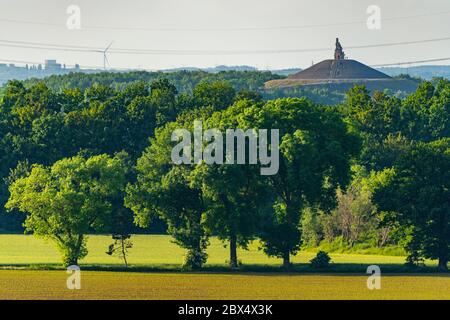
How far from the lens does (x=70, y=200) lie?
11431 centimetres

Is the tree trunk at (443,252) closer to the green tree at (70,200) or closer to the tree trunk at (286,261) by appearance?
the tree trunk at (286,261)

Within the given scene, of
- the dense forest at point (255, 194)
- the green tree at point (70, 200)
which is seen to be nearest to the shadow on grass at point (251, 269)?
the dense forest at point (255, 194)

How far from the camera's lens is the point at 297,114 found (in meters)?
118

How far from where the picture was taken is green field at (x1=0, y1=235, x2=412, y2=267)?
11719cm

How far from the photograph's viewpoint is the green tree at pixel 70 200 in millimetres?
113562

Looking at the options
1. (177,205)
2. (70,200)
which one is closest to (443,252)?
(177,205)

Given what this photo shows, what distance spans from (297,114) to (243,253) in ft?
54.9

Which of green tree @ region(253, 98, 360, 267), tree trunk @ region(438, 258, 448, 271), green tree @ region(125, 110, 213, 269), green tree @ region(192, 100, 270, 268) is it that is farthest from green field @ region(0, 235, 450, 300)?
tree trunk @ region(438, 258, 448, 271)

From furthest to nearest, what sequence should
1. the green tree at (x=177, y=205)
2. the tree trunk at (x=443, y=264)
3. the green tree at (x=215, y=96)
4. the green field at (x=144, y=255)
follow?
the green tree at (x=215, y=96), the green field at (x=144, y=255), the green tree at (x=177, y=205), the tree trunk at (x=443, y=264)

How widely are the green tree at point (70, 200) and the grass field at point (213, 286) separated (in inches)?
246

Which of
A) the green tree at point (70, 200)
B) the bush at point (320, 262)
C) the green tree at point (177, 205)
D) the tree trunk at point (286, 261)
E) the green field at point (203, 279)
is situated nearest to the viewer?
the green field at point (203, 279)

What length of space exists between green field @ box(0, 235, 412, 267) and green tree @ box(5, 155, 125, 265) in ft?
7.92

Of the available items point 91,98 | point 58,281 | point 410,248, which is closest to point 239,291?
point 58,281

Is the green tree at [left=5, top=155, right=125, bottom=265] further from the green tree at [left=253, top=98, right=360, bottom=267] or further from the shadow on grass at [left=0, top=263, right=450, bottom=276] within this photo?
the green tree at [left=253, top=98, right=360, bottom=267]
